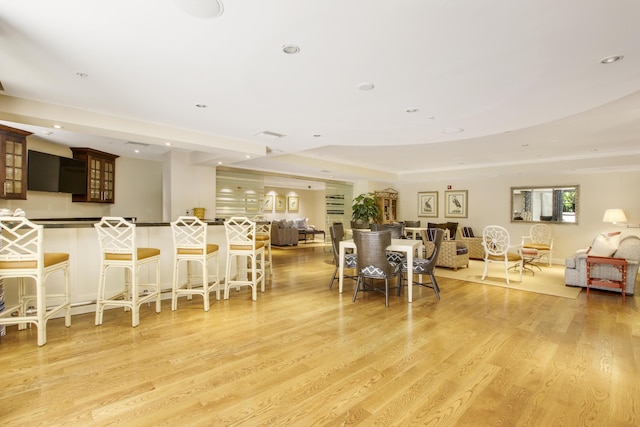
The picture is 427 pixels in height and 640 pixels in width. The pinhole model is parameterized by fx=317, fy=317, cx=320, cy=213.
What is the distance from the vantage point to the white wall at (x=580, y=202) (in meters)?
7.03

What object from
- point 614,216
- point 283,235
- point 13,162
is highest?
point 13,162

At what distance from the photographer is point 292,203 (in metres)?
14.1

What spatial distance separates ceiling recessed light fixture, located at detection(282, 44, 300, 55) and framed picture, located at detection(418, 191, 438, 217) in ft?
28.6

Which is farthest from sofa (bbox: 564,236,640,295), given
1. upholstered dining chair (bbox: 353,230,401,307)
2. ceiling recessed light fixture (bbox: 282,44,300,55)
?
ceiling recessed light fixture (bbox: 282,44,300,55)

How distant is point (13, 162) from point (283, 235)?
7.21m

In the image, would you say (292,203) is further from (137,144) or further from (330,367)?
(330,367)

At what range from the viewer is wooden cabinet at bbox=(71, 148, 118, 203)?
639 centimetres

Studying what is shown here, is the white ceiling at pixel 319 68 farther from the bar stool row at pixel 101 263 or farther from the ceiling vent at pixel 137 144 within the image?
the ceiling vent at pixel 137 144

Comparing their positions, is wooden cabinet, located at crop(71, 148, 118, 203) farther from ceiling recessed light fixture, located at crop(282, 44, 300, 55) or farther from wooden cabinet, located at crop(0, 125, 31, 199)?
ceiling recessed light fixture, located at crop(282, 44, 300, 55)

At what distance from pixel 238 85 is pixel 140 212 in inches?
237

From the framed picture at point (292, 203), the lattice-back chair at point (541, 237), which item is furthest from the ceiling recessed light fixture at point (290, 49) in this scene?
the framed picture at point (292, 203)

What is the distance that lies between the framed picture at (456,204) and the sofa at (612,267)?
4.26 meters

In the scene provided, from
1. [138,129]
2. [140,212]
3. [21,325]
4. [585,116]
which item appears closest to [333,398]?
[21,325]

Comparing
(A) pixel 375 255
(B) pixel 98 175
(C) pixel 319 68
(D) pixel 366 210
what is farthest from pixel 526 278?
(B) pixel 98 175
